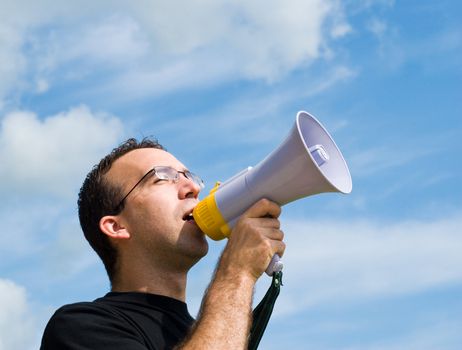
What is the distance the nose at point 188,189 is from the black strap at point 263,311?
0.89 meters

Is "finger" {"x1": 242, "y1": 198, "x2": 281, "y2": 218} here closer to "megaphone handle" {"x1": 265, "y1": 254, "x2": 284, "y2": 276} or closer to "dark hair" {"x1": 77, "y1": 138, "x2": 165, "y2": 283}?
"megaphone handle" {"x1": 265, "y1": 254, "x2": 284, "y2": 276}

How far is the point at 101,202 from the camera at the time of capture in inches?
212

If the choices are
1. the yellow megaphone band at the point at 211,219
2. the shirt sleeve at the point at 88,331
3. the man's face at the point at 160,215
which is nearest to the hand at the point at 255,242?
the yellow megaphone band at the point at 211,219

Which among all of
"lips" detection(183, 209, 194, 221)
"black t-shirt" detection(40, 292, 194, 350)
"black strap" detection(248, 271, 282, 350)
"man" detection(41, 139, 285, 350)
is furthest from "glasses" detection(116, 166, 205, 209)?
"black strap" detection(248, 271, 282, 350)

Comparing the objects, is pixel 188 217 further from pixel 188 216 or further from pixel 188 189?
pixel 188 189

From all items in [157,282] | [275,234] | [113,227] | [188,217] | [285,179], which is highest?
[113,227]

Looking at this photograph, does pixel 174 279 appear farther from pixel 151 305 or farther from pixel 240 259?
pixel 240 259

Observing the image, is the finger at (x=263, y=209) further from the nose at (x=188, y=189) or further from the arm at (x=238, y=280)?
the nose at (x=188, y=189)

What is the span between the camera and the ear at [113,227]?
5185 millimetres

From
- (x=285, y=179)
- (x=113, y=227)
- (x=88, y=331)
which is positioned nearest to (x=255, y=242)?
(x=285, y=179)

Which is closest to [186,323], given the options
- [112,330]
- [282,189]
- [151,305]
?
[151,305]

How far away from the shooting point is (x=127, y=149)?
5664 mm

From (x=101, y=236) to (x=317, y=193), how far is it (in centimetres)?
159

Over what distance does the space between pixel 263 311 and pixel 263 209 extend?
61cm
